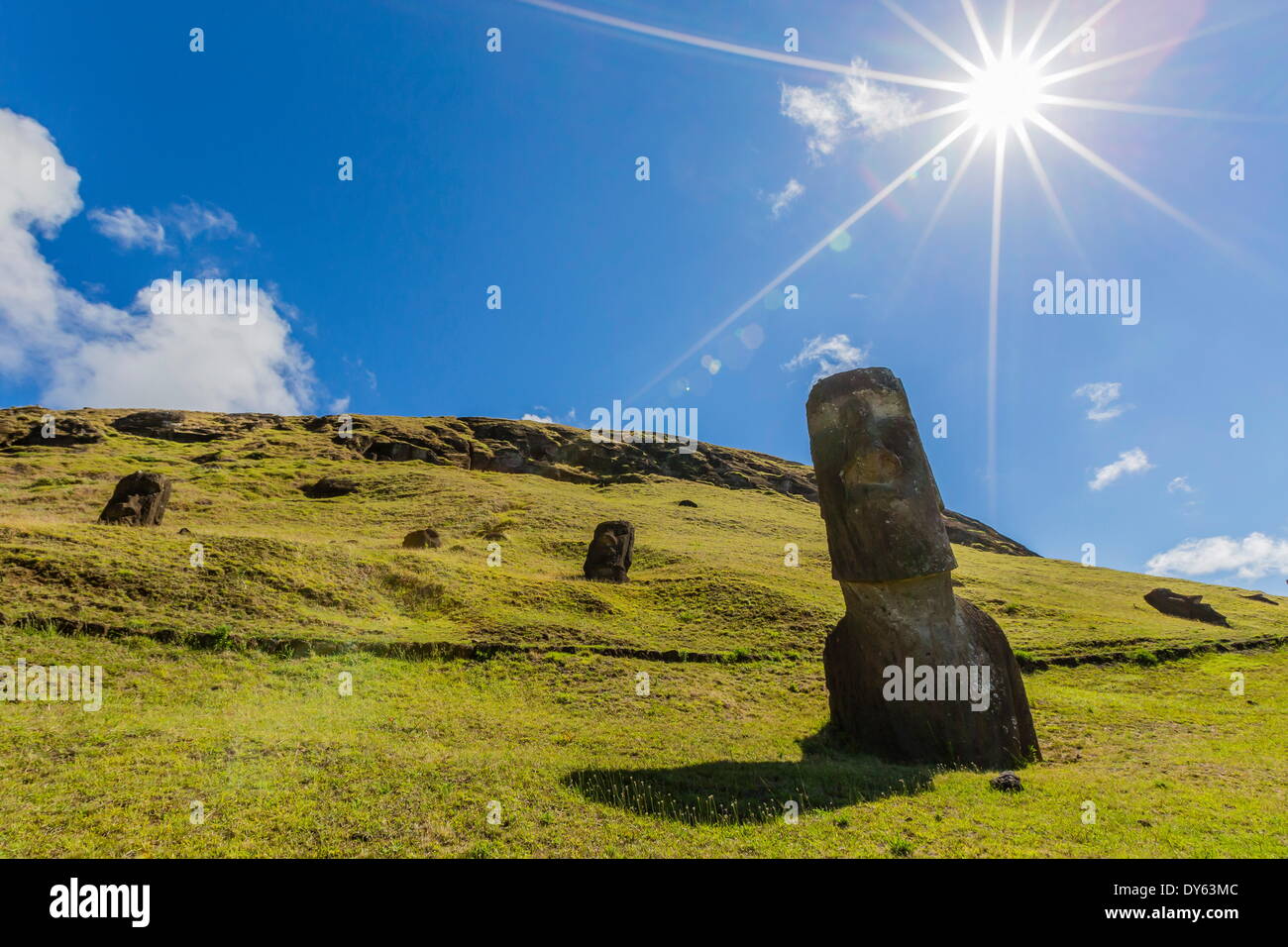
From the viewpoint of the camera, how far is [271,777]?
28.0 feet

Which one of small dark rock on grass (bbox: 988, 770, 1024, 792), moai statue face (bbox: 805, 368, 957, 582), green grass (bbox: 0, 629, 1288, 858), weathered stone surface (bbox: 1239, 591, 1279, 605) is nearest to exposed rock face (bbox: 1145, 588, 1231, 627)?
weathered stone surface (bbox: 1239, 591, 1279, 605)

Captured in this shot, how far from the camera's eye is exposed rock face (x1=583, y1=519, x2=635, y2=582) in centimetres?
2983

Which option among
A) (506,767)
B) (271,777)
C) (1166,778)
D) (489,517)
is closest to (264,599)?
(271,777)

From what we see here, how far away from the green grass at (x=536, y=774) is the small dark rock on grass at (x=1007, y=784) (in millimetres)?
149

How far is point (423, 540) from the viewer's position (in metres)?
33.4

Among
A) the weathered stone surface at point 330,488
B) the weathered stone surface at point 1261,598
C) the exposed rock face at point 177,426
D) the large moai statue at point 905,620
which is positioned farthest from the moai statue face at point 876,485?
the exposed rock face at point 177,426

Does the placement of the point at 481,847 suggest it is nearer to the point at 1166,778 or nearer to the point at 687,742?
the point at 687,742

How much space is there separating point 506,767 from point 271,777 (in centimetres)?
309

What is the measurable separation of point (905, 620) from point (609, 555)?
1936 cm

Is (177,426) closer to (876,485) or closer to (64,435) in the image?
(64,435)

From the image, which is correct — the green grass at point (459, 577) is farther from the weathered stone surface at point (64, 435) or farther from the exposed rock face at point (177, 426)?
the exposed rock face at point (177, 426)

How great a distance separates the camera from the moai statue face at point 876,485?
464 inches

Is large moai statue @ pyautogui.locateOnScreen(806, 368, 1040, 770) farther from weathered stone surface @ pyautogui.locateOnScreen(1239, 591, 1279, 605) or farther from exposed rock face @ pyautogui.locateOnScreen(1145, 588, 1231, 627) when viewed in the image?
weathered stone surface @ pyautogui.locateOnScreen(1239, 591, 1279, 605)
